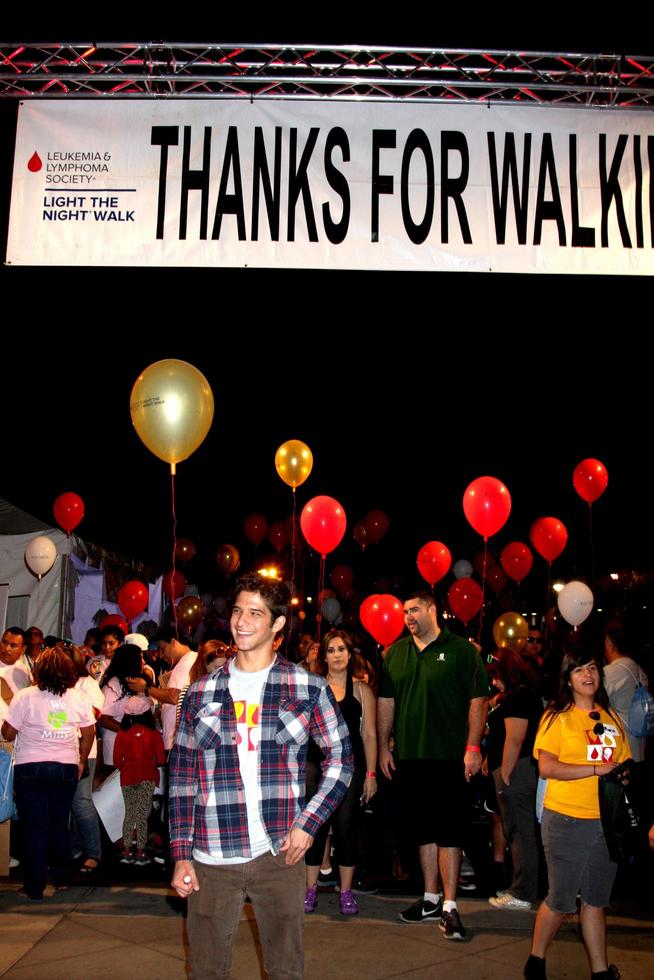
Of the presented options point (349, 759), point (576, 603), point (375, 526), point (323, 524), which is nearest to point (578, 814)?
point (349, 759)

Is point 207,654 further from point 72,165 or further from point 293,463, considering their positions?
point 293,463

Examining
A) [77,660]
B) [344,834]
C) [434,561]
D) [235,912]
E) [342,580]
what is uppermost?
[342,580]

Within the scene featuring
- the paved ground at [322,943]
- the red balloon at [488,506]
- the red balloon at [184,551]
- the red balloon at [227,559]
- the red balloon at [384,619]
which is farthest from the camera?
the red balloon at [227,559]

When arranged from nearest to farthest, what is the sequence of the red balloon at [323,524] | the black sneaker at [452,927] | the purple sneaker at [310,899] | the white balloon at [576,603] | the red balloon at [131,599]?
the black sneaker at [452,927]
the purple sneaker at [310,899]
the white balloon at [576,603]
the red balloon at [323,524]
the red balloon at [131,599]

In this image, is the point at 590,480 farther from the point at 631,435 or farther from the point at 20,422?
the point at 20,422

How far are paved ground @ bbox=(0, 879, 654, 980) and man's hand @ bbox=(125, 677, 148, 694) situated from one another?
62.2 inches

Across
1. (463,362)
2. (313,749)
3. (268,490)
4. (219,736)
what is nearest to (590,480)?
(463,362)

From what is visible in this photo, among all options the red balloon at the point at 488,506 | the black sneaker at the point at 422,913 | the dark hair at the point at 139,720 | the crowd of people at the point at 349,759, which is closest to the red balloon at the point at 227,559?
the red balloon at the point at 488,506

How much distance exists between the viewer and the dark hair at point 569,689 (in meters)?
4.22

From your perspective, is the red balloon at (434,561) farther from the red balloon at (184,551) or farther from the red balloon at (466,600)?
the red balloon at (184,551)

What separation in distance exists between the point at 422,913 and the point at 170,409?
3.89m

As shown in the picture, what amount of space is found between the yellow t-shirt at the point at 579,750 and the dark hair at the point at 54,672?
3.31 metres

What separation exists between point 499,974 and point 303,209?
440cm

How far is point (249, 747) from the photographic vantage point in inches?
116
